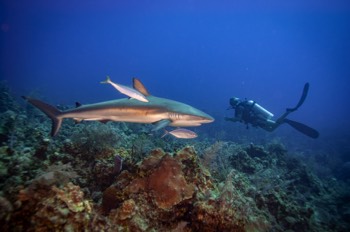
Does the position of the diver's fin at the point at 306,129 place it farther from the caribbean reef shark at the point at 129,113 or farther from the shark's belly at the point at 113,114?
the shark's belly at the point at 113,114

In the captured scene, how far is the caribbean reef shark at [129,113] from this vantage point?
5172 mm

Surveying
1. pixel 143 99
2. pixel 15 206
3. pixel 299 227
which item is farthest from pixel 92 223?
pixel 299 227

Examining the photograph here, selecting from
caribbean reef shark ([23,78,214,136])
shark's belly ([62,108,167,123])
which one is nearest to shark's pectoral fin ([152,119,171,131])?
caribbean reef shark ([23,78,214,136])

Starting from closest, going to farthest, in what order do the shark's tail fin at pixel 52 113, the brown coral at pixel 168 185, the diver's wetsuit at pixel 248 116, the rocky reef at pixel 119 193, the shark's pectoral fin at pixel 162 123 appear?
the rocky reef at pixel 119 193
the brown coral at pixel 168 185
the shark's pectoral fin at pixel 162 123
the shark's tail fin at pixel 52 113
the diver's wetsuit at pixel 248 116

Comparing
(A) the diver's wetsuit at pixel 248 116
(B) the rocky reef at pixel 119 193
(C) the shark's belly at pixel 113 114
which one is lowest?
(B) the rocky reef at pixel 119 193

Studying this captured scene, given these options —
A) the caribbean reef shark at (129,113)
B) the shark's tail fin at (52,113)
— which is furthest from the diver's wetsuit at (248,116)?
the shark's tail fin at (52,113)

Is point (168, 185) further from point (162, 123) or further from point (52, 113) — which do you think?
point (52, 113)

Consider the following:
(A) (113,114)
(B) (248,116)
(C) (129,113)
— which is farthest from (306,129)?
(A) (113,114)

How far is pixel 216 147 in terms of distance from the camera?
709 centimetres

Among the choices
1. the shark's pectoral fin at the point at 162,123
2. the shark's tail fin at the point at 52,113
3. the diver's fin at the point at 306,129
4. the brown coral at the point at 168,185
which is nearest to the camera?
the brown coral at the point at 168,185

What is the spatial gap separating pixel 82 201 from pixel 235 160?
8.66 metres

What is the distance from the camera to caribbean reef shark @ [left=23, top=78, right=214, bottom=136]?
17.0ft

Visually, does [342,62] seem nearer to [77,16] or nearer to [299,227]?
[77,16]

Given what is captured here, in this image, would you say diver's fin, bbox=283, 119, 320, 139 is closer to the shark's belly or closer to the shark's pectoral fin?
the shark's pectoral fin
